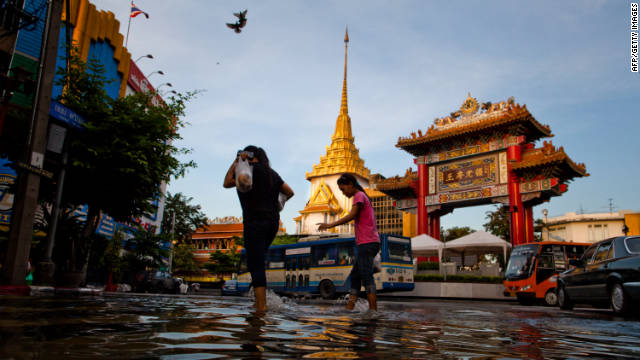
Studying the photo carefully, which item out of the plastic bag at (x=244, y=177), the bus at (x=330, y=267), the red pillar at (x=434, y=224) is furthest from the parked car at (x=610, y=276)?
the red pillar at (x=434, y=224)

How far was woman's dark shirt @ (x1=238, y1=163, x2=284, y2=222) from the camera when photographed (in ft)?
16.1

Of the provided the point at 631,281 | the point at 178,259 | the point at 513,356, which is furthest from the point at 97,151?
the point at 178,259

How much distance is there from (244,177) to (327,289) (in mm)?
13576

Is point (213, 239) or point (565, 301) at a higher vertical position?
point (213, 239)

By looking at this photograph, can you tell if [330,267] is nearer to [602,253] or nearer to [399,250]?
[399,250]

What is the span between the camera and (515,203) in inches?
995

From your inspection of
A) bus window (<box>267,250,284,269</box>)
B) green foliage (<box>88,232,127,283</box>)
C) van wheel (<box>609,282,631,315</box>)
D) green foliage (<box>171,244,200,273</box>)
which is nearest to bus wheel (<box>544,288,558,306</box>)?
van wheel (<box>609,282,631,315</box>)

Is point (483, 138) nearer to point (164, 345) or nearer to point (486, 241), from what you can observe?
point (486, 241)

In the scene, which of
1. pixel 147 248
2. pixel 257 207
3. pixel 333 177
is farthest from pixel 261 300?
pixel 333 177

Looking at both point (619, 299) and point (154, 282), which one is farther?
point (154, 282)

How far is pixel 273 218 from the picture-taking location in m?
5.07

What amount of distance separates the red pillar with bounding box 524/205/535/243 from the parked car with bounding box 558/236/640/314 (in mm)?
17097

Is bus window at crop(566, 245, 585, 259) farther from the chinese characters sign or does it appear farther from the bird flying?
the bird flying

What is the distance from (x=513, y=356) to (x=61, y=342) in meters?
2.26
